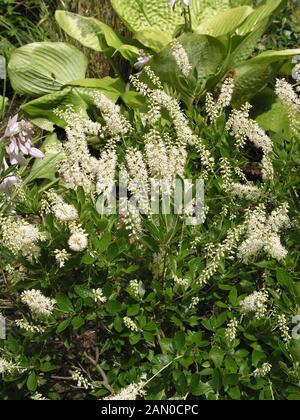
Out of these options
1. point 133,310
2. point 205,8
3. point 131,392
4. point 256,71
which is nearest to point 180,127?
point 133,310


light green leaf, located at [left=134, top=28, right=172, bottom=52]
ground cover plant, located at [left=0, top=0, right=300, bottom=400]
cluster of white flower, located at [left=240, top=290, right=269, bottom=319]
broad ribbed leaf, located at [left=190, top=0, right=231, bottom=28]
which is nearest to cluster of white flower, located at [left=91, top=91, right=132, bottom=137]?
ground cover plant, located at [left=0, top=0, right=300, bottom=400]

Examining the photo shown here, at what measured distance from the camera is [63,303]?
1840 millimetres

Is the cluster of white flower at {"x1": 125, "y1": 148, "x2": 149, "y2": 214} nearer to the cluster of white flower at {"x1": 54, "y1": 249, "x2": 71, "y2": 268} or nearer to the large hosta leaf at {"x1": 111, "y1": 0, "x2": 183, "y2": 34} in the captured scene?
the cluster of white flower at {"x1": 54, "y1": 249, "x2": 71, "y2": 268}

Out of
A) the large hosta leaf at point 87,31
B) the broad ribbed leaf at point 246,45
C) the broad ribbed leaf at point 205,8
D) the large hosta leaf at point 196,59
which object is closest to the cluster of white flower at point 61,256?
the large hosta leaf at point 196,59

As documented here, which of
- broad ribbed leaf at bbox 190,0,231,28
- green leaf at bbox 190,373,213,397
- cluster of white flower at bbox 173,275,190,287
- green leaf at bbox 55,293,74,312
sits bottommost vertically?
green leaf at bbox 190,373,213,397

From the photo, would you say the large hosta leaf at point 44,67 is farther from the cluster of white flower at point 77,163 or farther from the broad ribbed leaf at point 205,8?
the cluster of white flower at point 77,163

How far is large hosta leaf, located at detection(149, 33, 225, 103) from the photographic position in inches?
115

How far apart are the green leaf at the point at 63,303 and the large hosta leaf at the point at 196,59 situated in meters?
1.26

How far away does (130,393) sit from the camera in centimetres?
169

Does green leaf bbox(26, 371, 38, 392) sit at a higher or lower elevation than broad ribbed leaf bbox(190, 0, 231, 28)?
lower

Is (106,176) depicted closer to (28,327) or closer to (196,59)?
(28,327)

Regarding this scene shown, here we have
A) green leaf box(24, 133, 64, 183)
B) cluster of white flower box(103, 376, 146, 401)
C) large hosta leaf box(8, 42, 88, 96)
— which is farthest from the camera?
large hosta leaf box(8, 42, 88, 96)

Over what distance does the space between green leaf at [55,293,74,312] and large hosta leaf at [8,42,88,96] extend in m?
1.72

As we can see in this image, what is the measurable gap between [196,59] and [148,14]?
0.64 m
